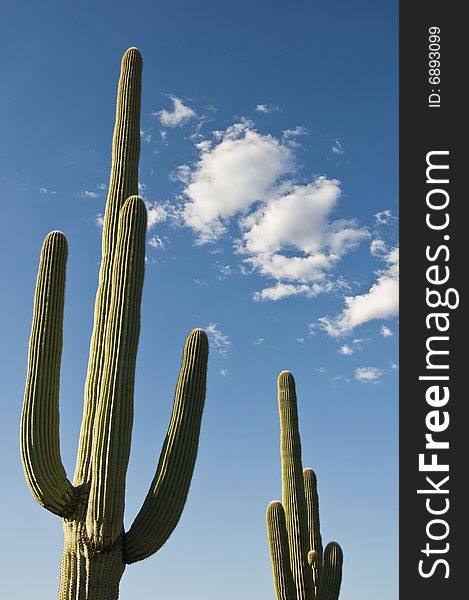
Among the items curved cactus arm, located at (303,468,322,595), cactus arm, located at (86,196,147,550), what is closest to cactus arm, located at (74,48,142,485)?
cactus arm, located at (86,196,147,550)

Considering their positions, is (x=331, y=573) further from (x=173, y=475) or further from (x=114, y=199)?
(x=114, y=199)

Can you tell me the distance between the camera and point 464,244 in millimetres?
7449

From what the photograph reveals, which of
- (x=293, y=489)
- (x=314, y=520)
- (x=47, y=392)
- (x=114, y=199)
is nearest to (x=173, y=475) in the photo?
(x=47, y=392)

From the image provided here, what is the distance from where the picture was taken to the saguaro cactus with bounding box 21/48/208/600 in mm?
6355

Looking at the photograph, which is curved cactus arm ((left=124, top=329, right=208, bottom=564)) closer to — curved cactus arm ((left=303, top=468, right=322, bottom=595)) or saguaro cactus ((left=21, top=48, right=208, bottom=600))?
saguaro cactus ((left=21, top=48, right=208, bottom=600))

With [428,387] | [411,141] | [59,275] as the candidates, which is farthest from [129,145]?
[428,387]

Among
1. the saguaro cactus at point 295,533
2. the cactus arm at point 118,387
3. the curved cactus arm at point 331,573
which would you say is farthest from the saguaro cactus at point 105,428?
the curved cactus arm at point 331,573

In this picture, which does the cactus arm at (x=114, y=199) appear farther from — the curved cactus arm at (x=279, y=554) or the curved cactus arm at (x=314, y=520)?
the curved cactus arm at (x=314, y=520)

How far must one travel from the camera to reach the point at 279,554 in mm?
10070

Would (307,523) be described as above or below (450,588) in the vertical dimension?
above

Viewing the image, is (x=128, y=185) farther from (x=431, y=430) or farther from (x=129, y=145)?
(x=431, y=430)

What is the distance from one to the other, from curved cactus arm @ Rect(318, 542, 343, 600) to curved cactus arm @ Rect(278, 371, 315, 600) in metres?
0.23

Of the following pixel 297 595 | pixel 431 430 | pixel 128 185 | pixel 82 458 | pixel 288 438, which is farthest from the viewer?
pixel 288 438

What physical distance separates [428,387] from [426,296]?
0.88 metres
